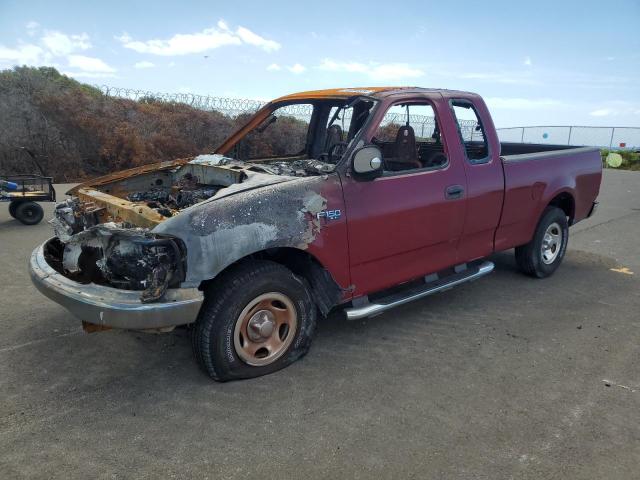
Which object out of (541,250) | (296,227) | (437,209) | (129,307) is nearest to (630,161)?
(541,250)

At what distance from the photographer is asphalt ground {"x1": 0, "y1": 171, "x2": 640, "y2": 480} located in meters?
2.76

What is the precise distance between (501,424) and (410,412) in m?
0.54

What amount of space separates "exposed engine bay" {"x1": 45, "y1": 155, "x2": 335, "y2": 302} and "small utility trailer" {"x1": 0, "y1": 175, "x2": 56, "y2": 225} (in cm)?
474

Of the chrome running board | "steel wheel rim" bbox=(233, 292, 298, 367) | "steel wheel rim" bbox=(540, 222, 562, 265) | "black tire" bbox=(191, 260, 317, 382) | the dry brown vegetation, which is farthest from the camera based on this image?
the dry brown vegetation

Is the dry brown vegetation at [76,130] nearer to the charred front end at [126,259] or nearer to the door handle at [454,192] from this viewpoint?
the door handle at [454,192]

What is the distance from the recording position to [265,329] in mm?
3576

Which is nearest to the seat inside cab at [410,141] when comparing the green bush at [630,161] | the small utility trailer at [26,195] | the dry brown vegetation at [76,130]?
the small utility trailer at [26,195]

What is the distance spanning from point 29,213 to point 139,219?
20.3ft

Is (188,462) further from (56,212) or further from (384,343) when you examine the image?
(56,212)

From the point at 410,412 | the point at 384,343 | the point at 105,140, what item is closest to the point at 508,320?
the point at 384,343

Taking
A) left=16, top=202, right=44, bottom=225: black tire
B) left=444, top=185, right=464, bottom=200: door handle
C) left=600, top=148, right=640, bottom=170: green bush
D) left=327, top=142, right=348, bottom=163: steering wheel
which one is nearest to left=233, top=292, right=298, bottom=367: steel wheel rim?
left=327, top=142, right=348, bottom=163: steering wheel

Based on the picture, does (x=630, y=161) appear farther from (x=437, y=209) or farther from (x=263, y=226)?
(x=263, y=226)

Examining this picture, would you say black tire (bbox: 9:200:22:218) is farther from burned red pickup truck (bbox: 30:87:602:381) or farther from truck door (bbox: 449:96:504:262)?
truck door (bbox: 449:96:504:262)

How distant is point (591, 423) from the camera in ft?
10.3
